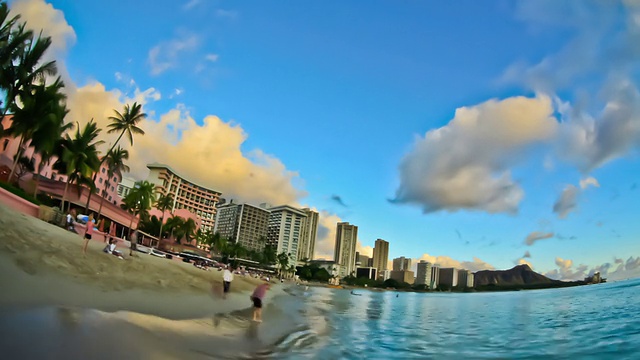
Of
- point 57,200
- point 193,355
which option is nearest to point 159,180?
point 57,200

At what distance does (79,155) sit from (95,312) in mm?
36091

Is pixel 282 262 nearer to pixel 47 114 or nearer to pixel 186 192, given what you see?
pixel 186 192

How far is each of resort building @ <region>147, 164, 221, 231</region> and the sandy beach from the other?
483ft

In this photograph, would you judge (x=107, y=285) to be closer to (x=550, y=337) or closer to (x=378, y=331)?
(x=378, y=331)

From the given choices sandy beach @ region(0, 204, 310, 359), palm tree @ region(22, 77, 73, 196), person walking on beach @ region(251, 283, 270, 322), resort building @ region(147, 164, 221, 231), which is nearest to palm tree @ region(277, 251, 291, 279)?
resort building @ region(147, 164, 221, 231)

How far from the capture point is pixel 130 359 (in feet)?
20.4

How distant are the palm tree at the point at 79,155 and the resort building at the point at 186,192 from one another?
386 ft

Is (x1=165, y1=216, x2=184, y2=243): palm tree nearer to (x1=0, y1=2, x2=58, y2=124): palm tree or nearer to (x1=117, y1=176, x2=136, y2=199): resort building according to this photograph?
(x1=117, y1=176, x2=136, y2=199): resort building

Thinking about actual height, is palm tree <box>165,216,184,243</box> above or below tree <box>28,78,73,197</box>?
below

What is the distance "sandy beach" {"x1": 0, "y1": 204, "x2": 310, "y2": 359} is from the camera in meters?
6.25

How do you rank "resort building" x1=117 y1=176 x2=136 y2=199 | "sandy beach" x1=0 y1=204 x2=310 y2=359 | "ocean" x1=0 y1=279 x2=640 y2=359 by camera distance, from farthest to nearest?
1. "resort building" x1=117 y1=176 x2=136 y2=199
2. "sandy beach" x1=0 y1=204 x2=310 y2=359
3. "ocean" x1=0 y1=279 x2=640 y2=359

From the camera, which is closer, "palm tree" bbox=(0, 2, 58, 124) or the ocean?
the ocean

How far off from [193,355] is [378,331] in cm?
1325

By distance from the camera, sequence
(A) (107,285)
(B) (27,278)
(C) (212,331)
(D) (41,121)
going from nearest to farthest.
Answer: (B) (27,278), (C) (212,331), (A) (107,285), (D) (41,121)
